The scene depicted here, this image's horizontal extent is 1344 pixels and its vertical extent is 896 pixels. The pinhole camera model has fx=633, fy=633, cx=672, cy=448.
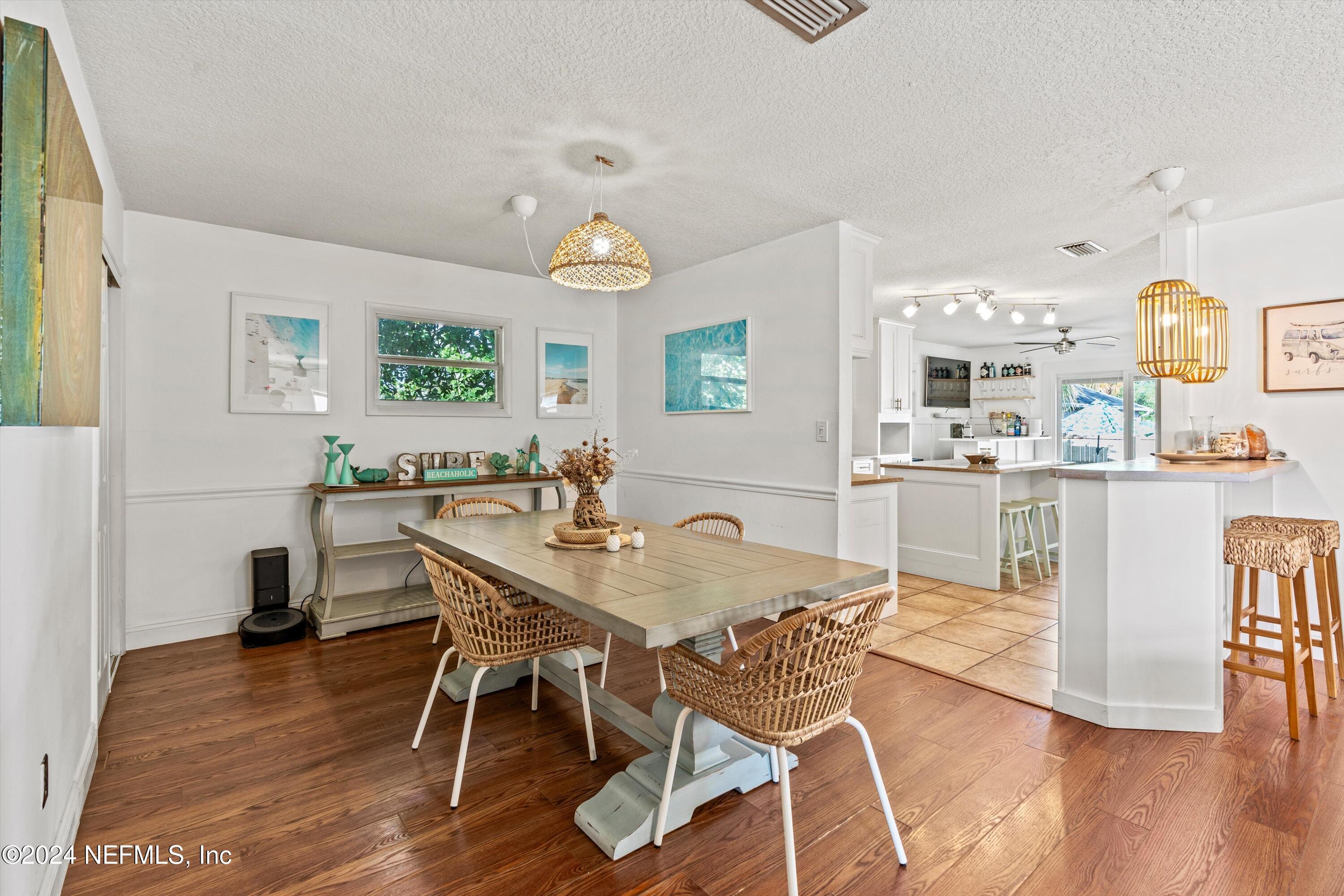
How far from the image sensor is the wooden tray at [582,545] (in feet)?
8.45

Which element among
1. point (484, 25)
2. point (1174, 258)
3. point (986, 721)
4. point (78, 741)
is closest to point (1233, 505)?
point (1174, 258)

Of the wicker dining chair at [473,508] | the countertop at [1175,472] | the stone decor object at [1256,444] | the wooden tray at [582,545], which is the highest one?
the stone decor object at [1256,444]

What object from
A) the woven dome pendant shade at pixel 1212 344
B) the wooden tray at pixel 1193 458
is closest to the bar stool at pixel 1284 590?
the wooden tray at pixel 1193 458

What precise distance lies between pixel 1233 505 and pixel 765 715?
3534 millimetres

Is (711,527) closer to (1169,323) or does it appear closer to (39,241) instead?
(1169,323)

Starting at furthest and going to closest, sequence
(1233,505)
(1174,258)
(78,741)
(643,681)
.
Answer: (1174,258) → (1233,505) → (643,681) → (78,741)

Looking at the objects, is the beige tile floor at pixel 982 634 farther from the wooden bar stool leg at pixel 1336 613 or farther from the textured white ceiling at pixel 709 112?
the textured white ceiling at pixel 709 112

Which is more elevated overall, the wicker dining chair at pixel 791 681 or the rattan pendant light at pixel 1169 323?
the rattan pendant light at pixel 1169 323

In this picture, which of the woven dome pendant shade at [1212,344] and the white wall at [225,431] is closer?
the woven dome pendant shade at [1212,344]

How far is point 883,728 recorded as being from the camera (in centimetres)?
260

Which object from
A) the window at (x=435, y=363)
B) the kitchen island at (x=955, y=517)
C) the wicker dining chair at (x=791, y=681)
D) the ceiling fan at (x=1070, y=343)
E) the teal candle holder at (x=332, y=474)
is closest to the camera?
the wicker dining chair at (x=791, y=681)

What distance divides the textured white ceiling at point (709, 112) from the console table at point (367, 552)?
157 centimetres

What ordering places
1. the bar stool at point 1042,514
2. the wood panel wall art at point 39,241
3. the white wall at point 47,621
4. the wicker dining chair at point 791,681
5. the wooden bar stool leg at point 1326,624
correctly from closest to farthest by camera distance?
the wood panel wall art at point 39,241
the white wall at point 47,621
the wicker dining chair at point 791,681
the wooden bar stool leg at point 1326,624
the bar stool at point 1042,514

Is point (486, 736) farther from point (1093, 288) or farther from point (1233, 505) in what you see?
point (1093, 288)
